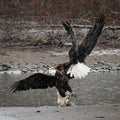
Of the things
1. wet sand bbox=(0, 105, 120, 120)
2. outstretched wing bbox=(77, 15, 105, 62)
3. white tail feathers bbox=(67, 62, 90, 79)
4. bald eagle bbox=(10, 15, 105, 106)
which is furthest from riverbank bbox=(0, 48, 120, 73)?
wet sand bbox=(0, 105, 120, 120)

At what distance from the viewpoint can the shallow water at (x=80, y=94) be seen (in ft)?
41.6

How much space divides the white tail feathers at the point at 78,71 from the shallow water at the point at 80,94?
1.22 m

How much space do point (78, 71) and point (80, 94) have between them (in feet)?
8.26

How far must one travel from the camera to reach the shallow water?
499 inches

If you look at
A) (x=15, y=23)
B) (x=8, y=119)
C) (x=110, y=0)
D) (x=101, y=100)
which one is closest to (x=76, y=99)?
(x=101, y=100)

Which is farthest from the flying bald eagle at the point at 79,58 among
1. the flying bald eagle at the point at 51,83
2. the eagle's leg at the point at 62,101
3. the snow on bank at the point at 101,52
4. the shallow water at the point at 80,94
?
the snow on bank at the point at 101,52

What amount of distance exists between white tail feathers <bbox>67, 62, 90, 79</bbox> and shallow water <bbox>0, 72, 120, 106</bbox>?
3.99ft

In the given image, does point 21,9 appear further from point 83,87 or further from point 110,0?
point 83,87

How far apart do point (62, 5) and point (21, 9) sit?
1.87 m

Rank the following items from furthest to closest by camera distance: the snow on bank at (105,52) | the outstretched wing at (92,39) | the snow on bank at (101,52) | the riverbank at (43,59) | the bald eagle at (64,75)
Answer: the snow on bank at (105,52)
the snow on bank at (101,52)
the riverbank at (43,59)
the outstretched wing at (92,39)
the bald eagle at (64,75)

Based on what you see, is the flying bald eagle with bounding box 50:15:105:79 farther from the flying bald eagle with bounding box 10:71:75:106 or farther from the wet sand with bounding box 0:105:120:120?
the wet sand with bounding box 0:105:120:120

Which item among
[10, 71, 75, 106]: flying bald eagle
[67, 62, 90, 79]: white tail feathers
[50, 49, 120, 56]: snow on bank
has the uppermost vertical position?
[50, 49, 120, 56]: snow on bank

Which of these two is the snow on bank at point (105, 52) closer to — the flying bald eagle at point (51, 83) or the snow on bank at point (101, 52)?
the snow on bank at point (101, 52)

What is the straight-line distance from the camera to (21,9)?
86.1 ft
